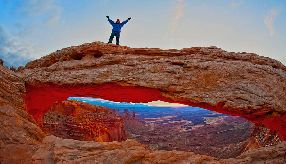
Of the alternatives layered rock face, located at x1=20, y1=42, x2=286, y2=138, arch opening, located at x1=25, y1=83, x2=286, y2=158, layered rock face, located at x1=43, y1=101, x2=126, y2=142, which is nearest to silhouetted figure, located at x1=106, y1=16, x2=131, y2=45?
Answer: layered rock face, located at x1=20, y1=42, x2=286, y2=138

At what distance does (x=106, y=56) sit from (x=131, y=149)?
849 cm

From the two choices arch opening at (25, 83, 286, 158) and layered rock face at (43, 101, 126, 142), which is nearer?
arch opening at (25, 83, 286, 158)

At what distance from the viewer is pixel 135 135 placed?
135 feet

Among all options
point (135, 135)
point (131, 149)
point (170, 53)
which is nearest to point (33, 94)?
point (170, 53)

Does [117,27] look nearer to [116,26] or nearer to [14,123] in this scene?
[116,26]

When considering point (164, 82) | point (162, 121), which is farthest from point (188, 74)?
point (162, 121)

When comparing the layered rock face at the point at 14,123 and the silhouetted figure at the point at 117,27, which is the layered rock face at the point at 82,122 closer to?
the silhouetted figure at the point at 117,27

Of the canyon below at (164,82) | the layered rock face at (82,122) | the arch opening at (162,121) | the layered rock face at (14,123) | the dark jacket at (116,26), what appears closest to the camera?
the layered rock face at (14,123)

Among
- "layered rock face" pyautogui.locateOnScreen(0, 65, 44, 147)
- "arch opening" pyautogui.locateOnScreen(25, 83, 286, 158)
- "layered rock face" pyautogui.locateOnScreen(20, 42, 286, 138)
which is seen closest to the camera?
"layered rock face" pyautogui.locateOnScreen(0, 65, 44, 147)

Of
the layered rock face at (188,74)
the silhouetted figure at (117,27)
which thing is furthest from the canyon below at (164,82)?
the silhouetted figure at (117,27)

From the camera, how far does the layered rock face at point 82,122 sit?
29234 mm

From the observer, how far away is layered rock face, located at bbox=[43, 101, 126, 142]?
2923 cm

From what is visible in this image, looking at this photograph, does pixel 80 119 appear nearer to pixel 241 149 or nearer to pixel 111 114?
pixel 111 114

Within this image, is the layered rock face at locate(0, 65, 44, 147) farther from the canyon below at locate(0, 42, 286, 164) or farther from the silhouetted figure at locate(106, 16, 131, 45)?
the silhouetted figure at locate(106, 16, 131, 45)
